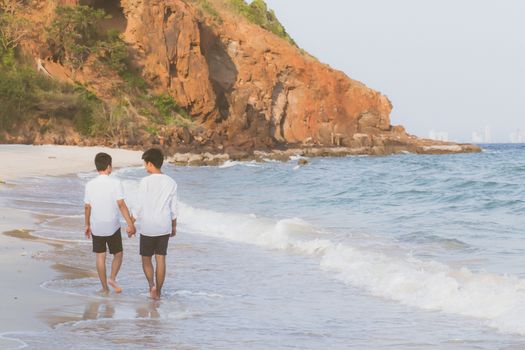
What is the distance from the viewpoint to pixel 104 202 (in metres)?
7.73

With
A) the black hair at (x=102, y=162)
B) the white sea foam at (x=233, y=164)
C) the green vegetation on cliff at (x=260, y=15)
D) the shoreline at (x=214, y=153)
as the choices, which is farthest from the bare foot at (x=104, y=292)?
the green vegetation on cliff at (x=260, y=15)

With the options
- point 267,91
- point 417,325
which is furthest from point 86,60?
point 417,325

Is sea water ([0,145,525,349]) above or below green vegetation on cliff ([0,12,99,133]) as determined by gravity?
below

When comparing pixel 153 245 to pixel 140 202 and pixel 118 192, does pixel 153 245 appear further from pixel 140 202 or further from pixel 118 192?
pixel 118 192

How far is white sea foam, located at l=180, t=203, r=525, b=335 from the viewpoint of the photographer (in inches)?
284

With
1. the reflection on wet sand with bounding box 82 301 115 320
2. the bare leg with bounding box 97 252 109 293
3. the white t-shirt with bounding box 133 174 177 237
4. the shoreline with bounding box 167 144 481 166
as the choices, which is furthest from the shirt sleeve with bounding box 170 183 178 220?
the shoreline with bounding box 167 144 481 166

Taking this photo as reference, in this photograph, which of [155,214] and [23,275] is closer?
[155,214]

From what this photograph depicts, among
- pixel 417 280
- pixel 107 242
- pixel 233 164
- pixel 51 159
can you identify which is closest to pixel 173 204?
pixel 107 242

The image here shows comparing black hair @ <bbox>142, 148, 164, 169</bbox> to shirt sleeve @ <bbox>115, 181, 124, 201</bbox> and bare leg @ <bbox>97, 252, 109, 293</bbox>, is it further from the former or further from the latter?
bare leg @ <bbox>97, 252, 109, 293</bbox>

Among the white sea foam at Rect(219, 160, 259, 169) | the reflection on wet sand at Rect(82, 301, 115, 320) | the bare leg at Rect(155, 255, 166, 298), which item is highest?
the bare leg at Rect(155, 255, 166, 298)

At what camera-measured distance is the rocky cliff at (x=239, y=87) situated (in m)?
60.8

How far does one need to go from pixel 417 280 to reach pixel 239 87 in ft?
207

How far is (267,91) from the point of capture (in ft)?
237

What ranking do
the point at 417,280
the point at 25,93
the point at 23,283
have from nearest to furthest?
the point at 23,283 < the point at 417,280 < the point at 25,93
